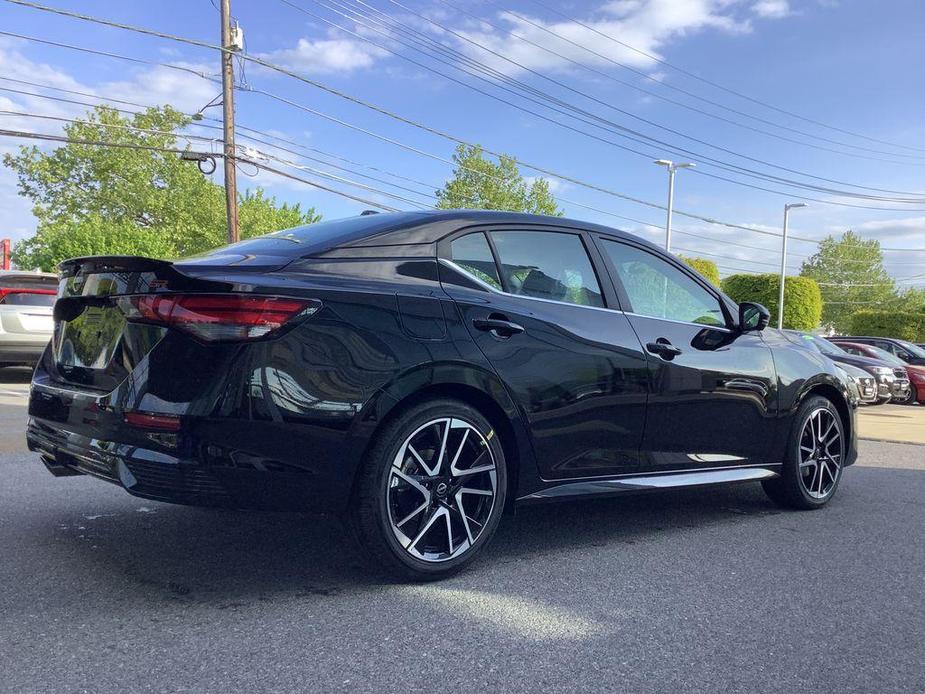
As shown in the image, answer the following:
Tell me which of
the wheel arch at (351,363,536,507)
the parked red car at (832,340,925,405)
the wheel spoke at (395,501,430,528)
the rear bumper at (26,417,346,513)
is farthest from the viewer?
the parked red car at (832,340,925,405)

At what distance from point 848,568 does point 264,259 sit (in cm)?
293

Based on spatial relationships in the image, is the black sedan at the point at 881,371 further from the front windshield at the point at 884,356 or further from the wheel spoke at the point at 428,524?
the wheel spoke at the point at 428,524

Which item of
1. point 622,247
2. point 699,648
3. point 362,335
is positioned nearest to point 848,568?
point 699,648

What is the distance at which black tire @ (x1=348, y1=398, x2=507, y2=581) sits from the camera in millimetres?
2959

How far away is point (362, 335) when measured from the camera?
2.95m

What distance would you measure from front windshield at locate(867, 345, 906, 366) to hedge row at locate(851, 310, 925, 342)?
23022mm

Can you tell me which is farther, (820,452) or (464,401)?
(820,452)

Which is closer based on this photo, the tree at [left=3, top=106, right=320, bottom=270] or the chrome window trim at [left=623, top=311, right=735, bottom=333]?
the chrome window trim at [left=623, top=311, right=735, bottom=333]

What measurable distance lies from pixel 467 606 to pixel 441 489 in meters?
0.47

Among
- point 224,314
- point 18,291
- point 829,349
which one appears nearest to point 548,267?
point 224,314

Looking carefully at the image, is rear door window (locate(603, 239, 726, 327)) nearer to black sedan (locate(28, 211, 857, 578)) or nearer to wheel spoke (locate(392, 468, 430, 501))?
black sedan (locate(28, 211, 857, 578))

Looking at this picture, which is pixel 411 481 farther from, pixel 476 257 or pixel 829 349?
pixel 829 349

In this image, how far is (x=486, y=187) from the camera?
3950cm

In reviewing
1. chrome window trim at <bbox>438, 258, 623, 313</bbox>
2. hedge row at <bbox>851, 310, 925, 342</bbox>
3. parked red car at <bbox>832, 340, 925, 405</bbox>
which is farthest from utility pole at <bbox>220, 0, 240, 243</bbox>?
hedge row at <bbox>851, 310, 925, 342</bbox>
